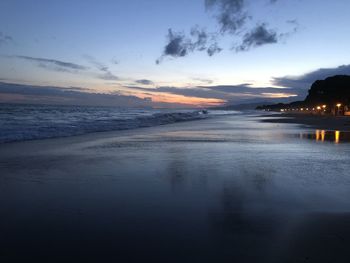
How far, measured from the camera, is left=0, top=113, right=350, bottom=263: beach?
150 inches

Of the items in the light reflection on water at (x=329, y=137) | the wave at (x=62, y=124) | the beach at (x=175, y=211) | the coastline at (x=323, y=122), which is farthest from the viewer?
the coastline at (x=323, y=122)

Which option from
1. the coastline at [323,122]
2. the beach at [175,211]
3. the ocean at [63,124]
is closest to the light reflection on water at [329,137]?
the coastline at [323,122]

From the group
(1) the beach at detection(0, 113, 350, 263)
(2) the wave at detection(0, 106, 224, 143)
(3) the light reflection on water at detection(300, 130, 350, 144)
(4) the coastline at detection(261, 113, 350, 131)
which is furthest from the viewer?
(4) the coastline at detection(261, 113, 350, 131)

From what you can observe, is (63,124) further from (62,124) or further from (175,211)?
(175,211)

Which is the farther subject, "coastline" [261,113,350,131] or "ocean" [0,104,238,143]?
"coastline" [261,113,350,131]

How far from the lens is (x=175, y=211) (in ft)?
17.1

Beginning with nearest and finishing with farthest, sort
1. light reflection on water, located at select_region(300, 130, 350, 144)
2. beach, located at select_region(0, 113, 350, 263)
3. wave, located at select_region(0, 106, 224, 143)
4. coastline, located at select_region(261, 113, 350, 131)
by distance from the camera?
beach, located at select_region(0, 113, 350, 263) → light reflection on water, located at select_region(300, 130, 350, 144) → wave, located at select_region(0, 106, 224, 143) → coastline, located at select_region(261, 113, 350, 131)

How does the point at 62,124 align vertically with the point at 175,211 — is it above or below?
below

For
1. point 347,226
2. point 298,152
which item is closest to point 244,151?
point 298,152

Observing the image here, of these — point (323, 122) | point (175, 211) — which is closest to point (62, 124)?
point (175, 211)

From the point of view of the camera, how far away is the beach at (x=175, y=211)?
3.80m

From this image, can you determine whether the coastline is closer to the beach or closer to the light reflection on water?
the light reflection on water

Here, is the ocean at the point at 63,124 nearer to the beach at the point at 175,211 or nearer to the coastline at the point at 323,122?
the beach at the point at 175,211

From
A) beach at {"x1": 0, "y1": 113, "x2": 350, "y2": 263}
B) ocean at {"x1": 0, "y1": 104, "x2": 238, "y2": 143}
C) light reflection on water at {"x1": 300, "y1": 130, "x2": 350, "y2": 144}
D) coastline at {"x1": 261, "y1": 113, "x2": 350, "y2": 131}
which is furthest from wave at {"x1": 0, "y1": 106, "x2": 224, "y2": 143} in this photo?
light reflection on water at {"x1": 300, "y1": 130, "x2": 350, "y2": 144}
